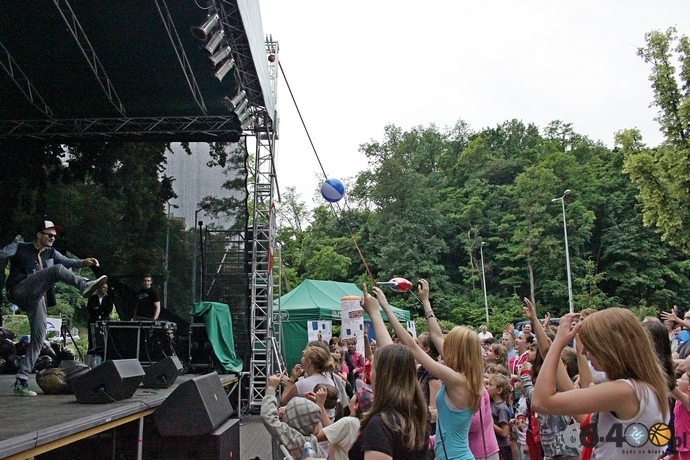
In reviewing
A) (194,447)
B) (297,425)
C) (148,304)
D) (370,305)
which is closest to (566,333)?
(370,305)

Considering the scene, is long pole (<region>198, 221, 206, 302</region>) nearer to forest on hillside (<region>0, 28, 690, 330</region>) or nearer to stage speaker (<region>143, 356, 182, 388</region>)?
stage speaker (<region>143, 356, 182, 388</region>)

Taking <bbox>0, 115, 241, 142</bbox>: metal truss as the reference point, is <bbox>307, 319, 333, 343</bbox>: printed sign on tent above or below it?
below

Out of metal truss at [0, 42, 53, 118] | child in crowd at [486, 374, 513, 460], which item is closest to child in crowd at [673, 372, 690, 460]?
child in crowd at [486, 374, 513, 460]

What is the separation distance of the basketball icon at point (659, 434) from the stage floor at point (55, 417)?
2.99m

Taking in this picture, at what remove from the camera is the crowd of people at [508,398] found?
2.01m

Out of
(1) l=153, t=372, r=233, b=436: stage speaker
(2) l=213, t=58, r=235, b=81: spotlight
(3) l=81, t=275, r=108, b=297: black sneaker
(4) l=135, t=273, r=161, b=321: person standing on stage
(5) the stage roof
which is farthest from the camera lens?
(4) l=135, t=273, r=161, b=321: person standing on stage

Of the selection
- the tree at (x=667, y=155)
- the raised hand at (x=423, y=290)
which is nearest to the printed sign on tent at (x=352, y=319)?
the raised hand at (x=423, y=290)

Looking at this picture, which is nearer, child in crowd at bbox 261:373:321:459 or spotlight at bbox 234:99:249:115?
child in crowd at bbox 261:373:321:459

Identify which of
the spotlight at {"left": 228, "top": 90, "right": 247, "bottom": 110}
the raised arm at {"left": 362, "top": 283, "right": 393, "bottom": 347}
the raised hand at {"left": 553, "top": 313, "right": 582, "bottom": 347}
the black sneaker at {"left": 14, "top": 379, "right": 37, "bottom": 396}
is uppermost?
the spotlight at {"left": 228, "top": 90, "right": 247, "bottom": 110}

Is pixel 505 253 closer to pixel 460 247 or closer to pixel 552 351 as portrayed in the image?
pixel 460 247

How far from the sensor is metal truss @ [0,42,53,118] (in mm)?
8953

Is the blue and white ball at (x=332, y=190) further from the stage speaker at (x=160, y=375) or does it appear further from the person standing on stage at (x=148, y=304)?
the person standing on stage at (x=148, y=304)

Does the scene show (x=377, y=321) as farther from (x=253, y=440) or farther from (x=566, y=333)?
(x=253, y=440)

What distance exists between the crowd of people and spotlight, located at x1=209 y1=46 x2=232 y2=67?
500cm
